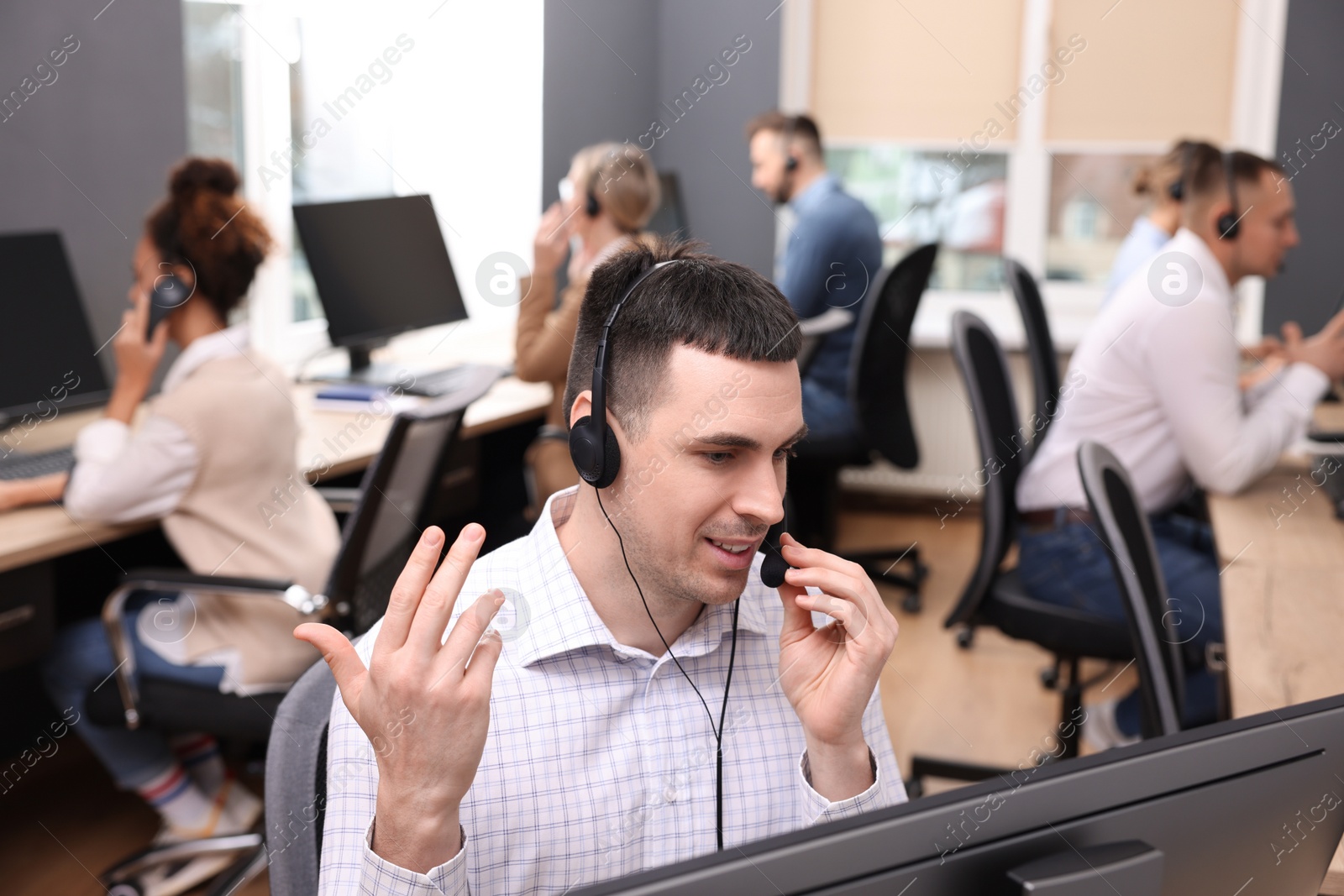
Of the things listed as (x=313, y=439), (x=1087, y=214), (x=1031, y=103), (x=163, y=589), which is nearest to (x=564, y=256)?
(x=313, y=439)

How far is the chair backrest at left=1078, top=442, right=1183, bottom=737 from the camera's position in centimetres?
147

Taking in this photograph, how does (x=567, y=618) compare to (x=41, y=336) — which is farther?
(x=41, y=336)

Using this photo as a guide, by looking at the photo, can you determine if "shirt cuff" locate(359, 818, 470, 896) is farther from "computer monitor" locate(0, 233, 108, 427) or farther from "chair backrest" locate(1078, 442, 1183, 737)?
"computer monitor" locate(0, 233, 108, 427)

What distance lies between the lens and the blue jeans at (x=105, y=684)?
2.04m

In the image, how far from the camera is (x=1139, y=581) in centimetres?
151

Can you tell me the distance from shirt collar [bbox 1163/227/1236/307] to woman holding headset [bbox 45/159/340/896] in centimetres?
173

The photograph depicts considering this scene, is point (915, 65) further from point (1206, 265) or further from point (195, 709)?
point (195, 709)

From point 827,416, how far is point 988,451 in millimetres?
1321

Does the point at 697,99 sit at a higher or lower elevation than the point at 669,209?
higher

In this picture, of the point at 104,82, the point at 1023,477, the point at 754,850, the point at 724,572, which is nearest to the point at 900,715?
the point at 1023,477

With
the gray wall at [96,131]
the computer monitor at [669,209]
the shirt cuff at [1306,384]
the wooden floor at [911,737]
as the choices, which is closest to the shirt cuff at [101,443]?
the gray wall at [96,131]

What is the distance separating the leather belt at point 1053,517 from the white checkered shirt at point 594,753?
52.2 inches

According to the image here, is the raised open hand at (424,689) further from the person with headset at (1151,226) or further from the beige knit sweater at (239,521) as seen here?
the person with headset at (1151,226)

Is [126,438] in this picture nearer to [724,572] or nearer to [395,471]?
[395,471]
